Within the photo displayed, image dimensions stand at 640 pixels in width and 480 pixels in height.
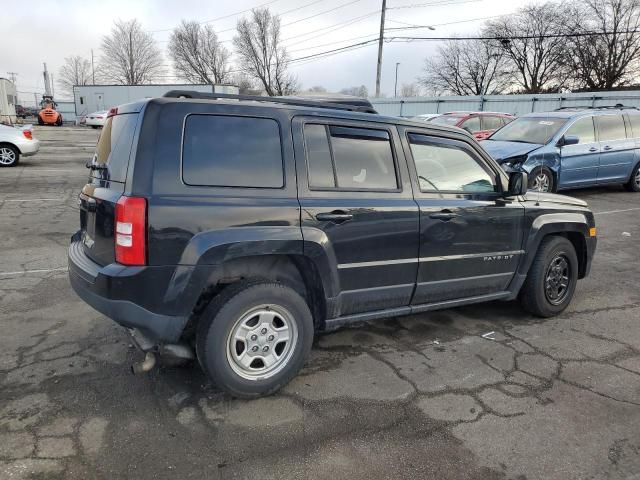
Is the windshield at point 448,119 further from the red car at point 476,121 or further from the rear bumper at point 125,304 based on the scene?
the rear bumper at point 125,304

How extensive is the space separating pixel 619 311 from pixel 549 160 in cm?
553

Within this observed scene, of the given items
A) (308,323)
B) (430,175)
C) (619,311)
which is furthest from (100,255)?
(619,311)

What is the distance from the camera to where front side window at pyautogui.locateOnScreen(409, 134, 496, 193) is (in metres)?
3.62

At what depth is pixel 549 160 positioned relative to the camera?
947 centimetres

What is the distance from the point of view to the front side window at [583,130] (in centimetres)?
984

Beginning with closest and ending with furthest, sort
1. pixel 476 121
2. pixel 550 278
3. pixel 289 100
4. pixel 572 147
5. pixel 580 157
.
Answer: pixel 289 100 < pixel 550 278 < pixel 572 147 < pixel 580 157 < pixel 476 121

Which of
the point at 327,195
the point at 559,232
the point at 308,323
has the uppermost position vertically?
the point at 327,195

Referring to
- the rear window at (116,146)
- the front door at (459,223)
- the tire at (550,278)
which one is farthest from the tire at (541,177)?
the rear window at (116,146)

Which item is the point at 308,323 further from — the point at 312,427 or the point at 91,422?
the point at 91,422

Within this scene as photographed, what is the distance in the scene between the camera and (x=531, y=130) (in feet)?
33.3

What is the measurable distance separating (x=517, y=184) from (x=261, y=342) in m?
2.47

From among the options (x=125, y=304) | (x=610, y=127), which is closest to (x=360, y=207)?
(x=125, y=304)

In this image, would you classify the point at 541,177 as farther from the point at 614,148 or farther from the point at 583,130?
the point at 614,148

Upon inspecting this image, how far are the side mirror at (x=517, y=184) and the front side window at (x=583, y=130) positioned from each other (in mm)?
6912
